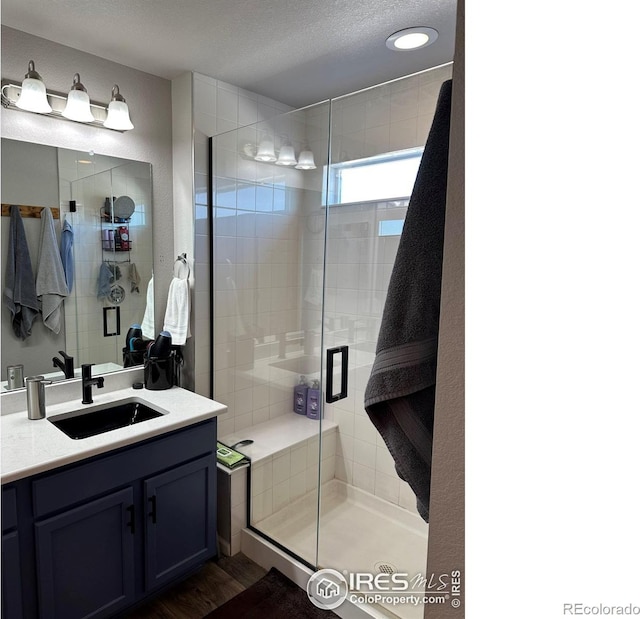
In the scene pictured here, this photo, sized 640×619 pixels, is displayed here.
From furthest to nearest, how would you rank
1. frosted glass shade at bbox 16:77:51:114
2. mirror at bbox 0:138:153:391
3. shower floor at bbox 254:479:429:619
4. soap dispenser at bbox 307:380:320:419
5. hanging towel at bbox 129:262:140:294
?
soap dispenser at bbox 307:380:320:419 < hanging towel at bbox 129:262:140:294 < shower floor at bbox 254:479:429:619 < mirror at bbox 0:138:153:391 < frosted glass shade at bbox 16:77:51:114

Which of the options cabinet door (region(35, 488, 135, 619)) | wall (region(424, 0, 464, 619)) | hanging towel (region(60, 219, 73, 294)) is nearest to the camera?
wall (region(424, 0, 464, 619))

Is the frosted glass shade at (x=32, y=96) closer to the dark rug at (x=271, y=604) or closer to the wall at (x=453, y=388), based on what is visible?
the wall at (x=453, y=388)

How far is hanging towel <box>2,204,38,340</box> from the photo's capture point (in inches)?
71.6

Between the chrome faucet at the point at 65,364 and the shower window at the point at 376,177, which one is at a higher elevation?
the shower window at the point at 376,177

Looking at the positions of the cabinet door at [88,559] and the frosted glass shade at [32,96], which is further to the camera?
the frosted glass shade at [32,96]

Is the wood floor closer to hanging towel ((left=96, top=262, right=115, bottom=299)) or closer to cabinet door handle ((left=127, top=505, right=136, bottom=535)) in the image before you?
cabinet door handle ((left=127, top=505, right=136, bottom=535))

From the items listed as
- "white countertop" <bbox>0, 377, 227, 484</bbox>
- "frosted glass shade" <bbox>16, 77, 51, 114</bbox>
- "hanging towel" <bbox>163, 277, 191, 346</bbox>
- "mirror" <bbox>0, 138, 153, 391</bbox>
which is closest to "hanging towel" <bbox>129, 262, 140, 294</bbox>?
"mirror" <bbox>0, 138, 153, 391</bbox>

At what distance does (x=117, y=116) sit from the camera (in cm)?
200

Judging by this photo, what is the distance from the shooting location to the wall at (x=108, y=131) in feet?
5.88

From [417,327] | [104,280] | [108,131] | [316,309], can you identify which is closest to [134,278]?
[104,280]

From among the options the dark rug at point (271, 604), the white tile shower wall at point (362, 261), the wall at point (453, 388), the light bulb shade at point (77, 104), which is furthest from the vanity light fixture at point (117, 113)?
the dark rug at point (271, 604)

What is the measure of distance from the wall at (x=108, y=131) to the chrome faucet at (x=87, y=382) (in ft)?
1.54

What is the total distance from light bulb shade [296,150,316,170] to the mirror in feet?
2.65

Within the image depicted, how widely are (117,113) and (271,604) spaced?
233cm
